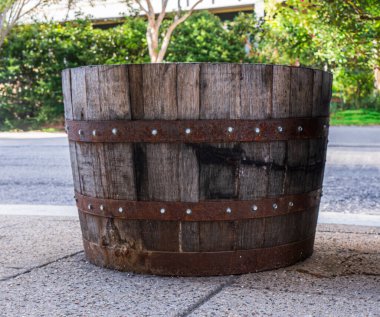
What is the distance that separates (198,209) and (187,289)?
14.5 inches

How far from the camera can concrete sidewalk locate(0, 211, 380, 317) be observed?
2385 mm

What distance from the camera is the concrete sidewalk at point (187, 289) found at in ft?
7.82

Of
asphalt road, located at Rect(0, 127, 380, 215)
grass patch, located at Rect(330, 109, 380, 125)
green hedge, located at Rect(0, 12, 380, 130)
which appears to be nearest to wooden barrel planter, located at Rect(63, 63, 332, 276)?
asphalt road, located at Rect(0, 127, 380, 215)

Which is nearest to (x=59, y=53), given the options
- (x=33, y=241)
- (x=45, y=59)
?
(x=45, y=59)

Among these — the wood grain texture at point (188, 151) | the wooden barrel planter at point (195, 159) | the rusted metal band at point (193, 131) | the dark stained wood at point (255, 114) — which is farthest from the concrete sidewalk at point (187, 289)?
the rusted metal band at point (193, 131)

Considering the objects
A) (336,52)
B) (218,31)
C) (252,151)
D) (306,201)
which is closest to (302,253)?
(306,201)

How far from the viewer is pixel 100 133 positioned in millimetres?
2836

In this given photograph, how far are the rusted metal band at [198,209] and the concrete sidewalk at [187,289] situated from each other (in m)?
0.30

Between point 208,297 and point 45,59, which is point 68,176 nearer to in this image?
point 208,297

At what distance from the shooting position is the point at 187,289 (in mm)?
2660

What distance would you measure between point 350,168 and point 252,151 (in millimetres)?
5637

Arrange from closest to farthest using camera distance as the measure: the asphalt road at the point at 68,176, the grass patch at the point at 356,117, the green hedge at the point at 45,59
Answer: the asphalt road at the point at 68,176, the green hedge at the point at 45,59, the grass patch at the point at 356,117

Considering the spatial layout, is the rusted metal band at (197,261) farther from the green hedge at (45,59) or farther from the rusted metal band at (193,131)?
the green hedge at (45,59)

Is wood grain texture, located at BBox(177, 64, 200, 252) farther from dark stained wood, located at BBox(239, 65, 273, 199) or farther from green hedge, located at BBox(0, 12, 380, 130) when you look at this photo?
green hedge, located at BBox(0, 12, 380, 130)
